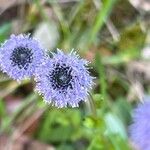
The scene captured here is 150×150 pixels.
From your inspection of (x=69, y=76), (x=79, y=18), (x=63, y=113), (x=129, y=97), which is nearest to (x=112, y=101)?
(x=129, y=97)

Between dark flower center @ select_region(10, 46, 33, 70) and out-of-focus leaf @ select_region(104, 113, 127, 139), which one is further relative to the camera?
out-of-focus leaf @ select_region(104, 113, 127, 139)

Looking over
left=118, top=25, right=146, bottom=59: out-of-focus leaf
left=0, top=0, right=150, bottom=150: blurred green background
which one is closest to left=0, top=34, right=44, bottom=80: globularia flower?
left=0, top=0, right=150, bottom=150: blurred green background

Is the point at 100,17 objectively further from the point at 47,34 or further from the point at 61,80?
the point at 61,80

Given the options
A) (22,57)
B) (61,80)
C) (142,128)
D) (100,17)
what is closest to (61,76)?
(61,80)

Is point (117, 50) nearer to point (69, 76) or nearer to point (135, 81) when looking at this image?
point (135, 81)

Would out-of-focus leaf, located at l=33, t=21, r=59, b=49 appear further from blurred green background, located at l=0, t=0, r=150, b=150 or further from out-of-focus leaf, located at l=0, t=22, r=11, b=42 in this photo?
out-of-focus leaf, located at l=0, t=22, r=11, b=42

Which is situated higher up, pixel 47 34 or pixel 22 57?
pixel 47 34
